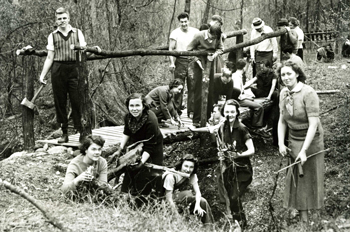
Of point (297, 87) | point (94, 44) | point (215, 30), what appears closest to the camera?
point (297, 87)

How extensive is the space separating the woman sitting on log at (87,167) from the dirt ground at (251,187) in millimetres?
242

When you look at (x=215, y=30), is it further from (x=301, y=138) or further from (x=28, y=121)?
(x=28, y=121)

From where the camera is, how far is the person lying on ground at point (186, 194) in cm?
627

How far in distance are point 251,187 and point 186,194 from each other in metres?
2.32

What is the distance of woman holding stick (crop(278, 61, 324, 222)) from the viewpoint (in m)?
5.61

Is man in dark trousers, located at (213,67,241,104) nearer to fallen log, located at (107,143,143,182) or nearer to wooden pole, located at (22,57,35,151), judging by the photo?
fallen log, located at (107,143,143,182)

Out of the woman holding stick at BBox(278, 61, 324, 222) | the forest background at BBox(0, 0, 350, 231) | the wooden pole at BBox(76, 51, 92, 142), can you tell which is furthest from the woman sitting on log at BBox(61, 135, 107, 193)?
the woman holding stick at BBox(278, 61, 324, 222)

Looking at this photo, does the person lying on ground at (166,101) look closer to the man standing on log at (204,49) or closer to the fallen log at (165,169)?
the man standing on log at (204,49)

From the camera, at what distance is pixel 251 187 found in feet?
27.7

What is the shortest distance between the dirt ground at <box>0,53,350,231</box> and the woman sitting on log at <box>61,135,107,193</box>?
0.79ft

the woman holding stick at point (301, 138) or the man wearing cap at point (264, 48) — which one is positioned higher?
the man wearing cap at point (264, 48)

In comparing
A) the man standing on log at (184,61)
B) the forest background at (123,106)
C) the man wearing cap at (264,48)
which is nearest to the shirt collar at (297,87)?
the forest background at (123,106)

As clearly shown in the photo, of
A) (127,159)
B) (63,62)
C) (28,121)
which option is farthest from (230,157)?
(28,121)

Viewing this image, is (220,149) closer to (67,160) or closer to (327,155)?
(67,160)
